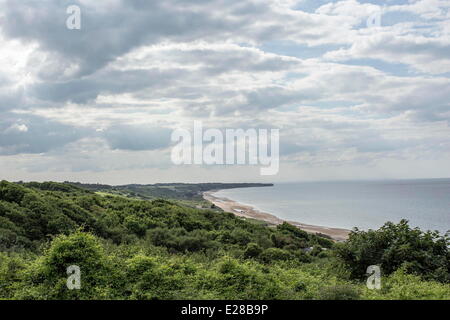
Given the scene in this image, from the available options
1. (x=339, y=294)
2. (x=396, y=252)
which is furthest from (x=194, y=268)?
(x=396, y=252)

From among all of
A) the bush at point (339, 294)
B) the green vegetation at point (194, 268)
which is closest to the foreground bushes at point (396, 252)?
the green vegetation at point (194, 268)

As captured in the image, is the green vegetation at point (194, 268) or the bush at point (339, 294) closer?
the bush at point (339, 294)

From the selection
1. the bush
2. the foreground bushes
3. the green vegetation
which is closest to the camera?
the bush

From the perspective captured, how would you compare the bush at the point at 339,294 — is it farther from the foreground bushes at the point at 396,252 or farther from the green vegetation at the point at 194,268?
the foreground bushes at the point at 396,252

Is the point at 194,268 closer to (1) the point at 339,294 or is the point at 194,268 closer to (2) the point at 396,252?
(1) the point at 339,294

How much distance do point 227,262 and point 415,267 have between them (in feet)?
31.6

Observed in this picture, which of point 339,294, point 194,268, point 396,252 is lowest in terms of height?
point 396,252

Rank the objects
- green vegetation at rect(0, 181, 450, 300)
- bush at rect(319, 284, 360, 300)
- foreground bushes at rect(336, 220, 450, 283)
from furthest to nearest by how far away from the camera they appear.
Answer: foreground bushes at rect(336, 220, 450, 283)
green vegetation at rect(0, 181, 450, 300)
bush at rect(319, 284, 360, 300)

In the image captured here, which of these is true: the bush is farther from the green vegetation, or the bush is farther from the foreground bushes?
the foreground bushes

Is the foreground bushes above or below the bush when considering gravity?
below

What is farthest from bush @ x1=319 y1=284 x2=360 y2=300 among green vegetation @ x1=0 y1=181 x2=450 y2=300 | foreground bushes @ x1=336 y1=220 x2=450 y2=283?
foreground bushes @ x1=336 y1=220 x2=450 y2=283
